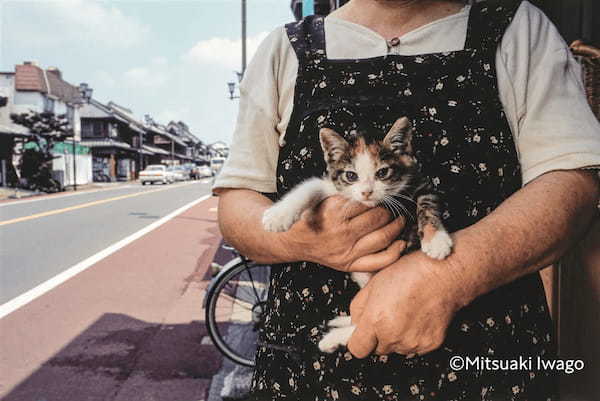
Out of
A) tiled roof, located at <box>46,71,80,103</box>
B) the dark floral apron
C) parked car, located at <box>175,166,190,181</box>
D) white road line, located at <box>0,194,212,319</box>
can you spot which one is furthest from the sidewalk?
parked car, located at <box>175,166,190,181</box>

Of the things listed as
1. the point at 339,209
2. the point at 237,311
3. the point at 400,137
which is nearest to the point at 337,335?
the point at 339,209

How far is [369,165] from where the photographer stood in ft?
5.23

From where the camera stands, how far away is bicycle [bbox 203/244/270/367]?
191 inches

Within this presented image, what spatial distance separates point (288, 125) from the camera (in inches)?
63.4

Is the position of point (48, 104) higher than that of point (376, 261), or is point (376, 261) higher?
point (48, 104)

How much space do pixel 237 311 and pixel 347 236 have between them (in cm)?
535

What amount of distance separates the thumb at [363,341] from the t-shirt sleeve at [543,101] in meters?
0.73

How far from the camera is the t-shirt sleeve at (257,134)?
1601 millimetres

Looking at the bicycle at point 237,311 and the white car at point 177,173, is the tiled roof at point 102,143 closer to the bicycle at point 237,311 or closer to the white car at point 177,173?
the white car at point 177,173

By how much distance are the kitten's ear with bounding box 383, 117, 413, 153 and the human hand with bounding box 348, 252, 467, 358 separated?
404mm

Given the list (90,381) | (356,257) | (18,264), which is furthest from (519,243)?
(18,264)

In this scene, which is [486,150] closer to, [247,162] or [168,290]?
[247,162]

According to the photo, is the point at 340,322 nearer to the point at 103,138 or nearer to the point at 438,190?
the point at 438,190

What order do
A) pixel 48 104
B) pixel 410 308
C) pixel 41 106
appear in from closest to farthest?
pixel 410 308 < pixel 41 106 < pixel 48 104
